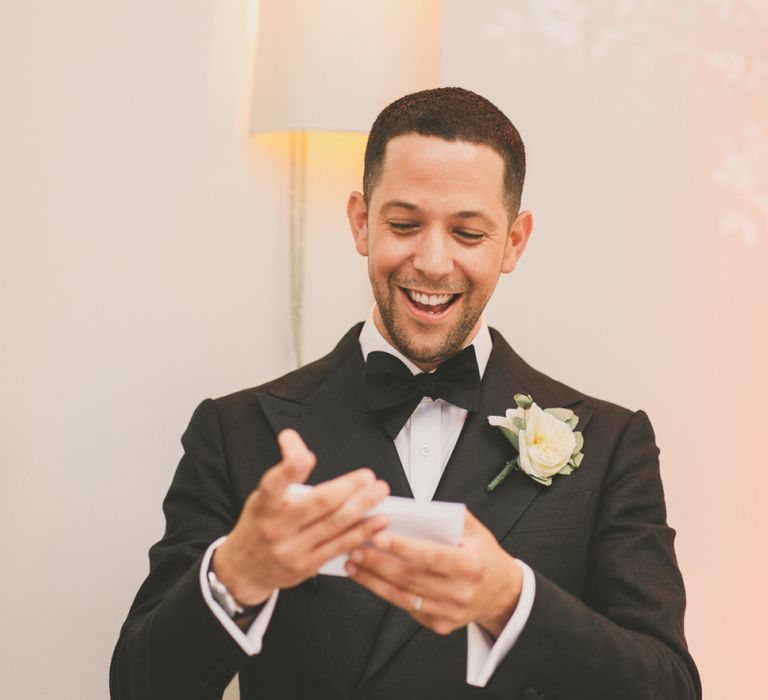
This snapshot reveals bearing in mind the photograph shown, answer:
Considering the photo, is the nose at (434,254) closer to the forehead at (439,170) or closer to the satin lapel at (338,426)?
the forehead at (439,170)

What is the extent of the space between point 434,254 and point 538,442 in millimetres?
373

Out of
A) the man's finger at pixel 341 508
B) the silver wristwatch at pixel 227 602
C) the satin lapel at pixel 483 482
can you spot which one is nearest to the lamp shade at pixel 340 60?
the satin lapel at pixel 483 482

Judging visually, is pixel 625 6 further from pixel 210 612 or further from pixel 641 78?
pixel 210 612

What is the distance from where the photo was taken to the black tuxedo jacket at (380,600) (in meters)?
1.71

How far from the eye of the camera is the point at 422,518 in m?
1.43

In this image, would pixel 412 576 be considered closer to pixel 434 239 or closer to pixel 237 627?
pixel 237 627

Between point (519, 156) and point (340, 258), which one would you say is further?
point (340, 258)

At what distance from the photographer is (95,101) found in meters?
2.51

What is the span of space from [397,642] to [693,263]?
4.42 feet

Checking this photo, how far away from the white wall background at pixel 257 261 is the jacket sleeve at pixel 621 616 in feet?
2.35

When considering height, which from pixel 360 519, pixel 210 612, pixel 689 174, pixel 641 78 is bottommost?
pixel 210 612

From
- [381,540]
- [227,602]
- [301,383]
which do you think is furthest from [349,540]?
[301,383]

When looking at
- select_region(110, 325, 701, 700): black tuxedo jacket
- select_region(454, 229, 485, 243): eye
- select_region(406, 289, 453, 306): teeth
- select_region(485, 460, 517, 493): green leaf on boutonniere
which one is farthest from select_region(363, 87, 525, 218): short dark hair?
select_region(485, 460, 517, 493): green leaf on boutonniere

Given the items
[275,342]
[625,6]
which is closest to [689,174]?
[625,6]
